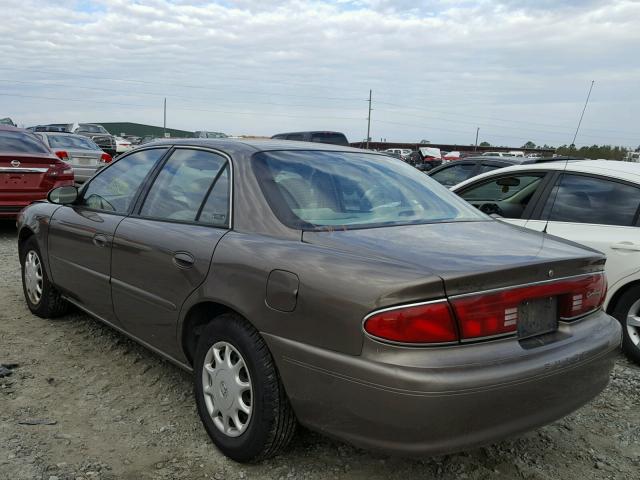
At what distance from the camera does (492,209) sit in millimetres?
5246

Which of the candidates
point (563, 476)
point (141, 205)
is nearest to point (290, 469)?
point (563, 476)

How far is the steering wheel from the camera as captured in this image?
5.13 meters

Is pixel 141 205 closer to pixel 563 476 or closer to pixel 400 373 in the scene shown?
pixel 400 373

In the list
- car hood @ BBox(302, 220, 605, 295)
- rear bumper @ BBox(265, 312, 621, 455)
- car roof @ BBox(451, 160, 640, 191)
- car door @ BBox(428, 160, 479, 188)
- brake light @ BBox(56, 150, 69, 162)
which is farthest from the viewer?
brake light @ BBox(56, 150, 69, 162)

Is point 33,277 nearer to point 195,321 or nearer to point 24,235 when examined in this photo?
point 24,235

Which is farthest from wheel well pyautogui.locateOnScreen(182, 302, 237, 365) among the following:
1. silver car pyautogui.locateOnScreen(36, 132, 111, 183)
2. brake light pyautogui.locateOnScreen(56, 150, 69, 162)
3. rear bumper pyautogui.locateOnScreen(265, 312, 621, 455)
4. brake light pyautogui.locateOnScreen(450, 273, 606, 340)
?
brake light pyautogui.locateOnScreen(56, 150, 69, 162)

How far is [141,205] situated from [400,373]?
219cm

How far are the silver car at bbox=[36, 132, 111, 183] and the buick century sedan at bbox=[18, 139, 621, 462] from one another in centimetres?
1093

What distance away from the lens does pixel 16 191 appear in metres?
8.30

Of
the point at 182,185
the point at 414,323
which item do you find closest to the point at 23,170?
the point at 182,185

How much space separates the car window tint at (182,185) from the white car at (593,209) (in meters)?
2.52

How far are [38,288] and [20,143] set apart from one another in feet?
16.2

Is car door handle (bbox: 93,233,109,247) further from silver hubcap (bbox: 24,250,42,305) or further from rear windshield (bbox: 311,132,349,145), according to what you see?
rear windshield (bbox: 311,132,349,145)

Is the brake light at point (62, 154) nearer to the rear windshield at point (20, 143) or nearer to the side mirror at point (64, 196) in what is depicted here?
the rear windshield at point (20, 143)
